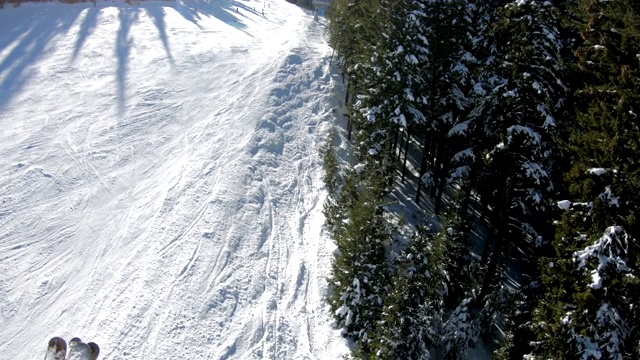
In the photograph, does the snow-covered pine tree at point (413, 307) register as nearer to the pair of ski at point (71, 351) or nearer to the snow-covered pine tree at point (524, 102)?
the snow-covered pine tree at point (524, 102)

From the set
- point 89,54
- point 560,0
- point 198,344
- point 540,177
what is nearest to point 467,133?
point 540,177

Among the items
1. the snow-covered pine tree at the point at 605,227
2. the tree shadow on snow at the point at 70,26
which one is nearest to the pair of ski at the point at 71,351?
the snow-covered pine tree at the point at 605,227

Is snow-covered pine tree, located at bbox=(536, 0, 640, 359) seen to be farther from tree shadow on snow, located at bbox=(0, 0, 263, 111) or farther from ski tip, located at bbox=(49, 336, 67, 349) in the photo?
tree shadow on snow, located at bbox=(0, 0, 263, 111)

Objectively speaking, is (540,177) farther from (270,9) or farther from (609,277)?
(270,9)

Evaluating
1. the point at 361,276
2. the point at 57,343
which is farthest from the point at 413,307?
the point at 57,343

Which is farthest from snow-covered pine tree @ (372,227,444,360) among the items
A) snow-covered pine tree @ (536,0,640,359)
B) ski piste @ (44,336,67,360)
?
ski piste @ (44,336,67,360)

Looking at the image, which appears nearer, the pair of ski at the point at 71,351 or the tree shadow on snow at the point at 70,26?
the pair of ski at the point at 71,351

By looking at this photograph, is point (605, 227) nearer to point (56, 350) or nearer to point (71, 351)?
point (71, 351)
